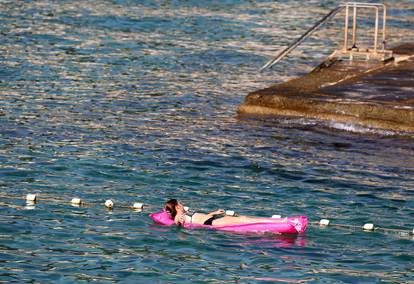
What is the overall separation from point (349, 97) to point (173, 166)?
557cm

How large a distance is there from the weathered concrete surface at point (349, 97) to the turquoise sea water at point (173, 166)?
373 mm

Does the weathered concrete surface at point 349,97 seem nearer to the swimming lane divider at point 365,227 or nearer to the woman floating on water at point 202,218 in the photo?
the swimming lane divider at point 365,227

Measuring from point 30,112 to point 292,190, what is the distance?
7866 mm

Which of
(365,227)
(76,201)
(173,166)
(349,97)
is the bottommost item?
(365,227)

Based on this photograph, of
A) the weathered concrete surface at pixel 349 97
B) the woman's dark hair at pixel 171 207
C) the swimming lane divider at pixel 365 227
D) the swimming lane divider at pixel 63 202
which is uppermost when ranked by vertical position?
the weathered concrete surface at pixel 349 97

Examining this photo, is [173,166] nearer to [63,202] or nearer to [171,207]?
[63,202]

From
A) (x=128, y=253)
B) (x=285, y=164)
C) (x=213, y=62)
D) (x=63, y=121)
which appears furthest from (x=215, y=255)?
(x=213, y=62)

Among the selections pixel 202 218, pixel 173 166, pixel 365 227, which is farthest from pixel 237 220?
pixel 173 166

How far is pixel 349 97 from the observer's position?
76.8 ft

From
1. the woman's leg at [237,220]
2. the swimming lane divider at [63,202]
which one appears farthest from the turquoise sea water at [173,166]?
the woman's leg at [237,220]

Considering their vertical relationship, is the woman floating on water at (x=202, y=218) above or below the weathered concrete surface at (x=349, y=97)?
below

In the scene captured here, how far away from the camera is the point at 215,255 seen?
48.4 ft

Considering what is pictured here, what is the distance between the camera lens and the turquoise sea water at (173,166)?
14487mm

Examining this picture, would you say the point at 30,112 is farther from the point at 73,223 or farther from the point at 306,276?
the point at 306,276
